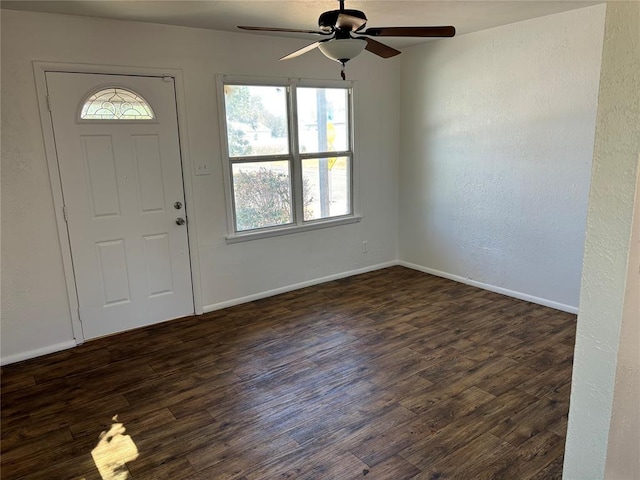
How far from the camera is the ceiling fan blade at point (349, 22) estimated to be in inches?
87.7

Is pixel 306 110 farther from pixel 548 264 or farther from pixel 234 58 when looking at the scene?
pixel 548 264

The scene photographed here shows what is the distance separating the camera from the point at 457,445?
2.27 meters

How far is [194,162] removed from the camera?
3869mm

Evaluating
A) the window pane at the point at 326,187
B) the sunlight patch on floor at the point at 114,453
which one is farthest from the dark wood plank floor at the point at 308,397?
the window pane at the point at 326,187

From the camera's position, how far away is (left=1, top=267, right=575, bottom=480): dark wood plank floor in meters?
2.20

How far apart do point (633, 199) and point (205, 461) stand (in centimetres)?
213

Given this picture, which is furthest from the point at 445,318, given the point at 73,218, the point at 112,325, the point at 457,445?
the point at 73,218

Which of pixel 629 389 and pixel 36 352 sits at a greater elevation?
pixel 629 389

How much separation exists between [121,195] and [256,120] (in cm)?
139

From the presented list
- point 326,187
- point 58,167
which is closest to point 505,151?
point 326,187

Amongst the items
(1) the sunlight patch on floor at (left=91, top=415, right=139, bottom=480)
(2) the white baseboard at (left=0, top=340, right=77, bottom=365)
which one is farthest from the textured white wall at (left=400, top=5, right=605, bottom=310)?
(2) the white baseboard at (left=0, top=340, right=77, bottom=365)

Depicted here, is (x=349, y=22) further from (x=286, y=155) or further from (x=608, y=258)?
(x=286, y=155)

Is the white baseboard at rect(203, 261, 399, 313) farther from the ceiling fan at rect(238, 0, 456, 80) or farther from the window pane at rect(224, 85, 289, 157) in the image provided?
Answer: the ceiling fan at rect(238, 0, 456, 80)

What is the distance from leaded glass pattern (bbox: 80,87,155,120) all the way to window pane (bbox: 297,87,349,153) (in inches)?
58.8
